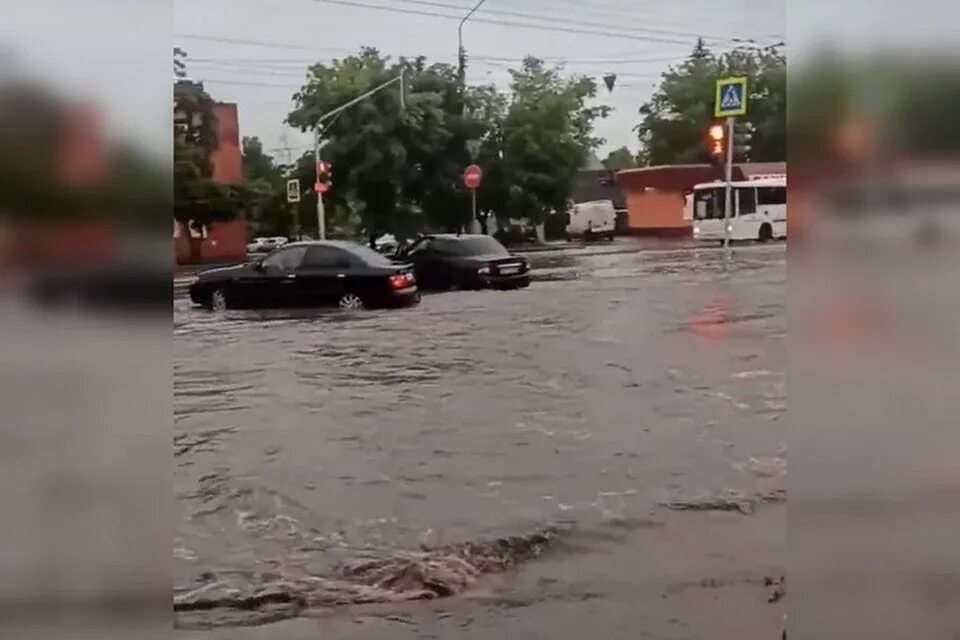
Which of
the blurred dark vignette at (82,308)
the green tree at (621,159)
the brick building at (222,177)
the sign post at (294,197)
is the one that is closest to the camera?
the blurred dark vignette at (82,308)

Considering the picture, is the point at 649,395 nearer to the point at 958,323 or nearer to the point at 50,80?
the point at 958,323

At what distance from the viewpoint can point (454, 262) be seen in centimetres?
210

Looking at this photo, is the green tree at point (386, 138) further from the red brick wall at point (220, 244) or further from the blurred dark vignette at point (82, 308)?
the blurred dark vignette at point (82, 308)

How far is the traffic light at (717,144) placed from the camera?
2141 millimetres

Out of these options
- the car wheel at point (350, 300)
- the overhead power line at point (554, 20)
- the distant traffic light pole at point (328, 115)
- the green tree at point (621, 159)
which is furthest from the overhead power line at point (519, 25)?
the car wheel at point (350, 300)

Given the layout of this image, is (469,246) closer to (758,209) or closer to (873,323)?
(758,209)

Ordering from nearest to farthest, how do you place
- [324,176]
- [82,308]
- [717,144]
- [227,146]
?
[82,308] < [227,146] < [324,176] < [717,144]

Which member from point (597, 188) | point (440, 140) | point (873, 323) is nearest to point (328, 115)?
point (440, 140)

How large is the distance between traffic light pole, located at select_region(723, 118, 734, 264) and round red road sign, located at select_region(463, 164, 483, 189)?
Result: 0.51 metres

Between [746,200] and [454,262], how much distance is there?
612mm

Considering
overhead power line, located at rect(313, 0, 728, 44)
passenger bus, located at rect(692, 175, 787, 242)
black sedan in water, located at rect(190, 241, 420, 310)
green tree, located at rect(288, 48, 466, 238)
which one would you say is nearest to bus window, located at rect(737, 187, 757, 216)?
passenger bus, located at rect(692, 175, 787, 242)

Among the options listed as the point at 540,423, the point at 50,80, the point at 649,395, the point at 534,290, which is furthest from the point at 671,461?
the point at 50,80

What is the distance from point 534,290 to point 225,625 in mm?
899

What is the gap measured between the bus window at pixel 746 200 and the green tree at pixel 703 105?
7cm
